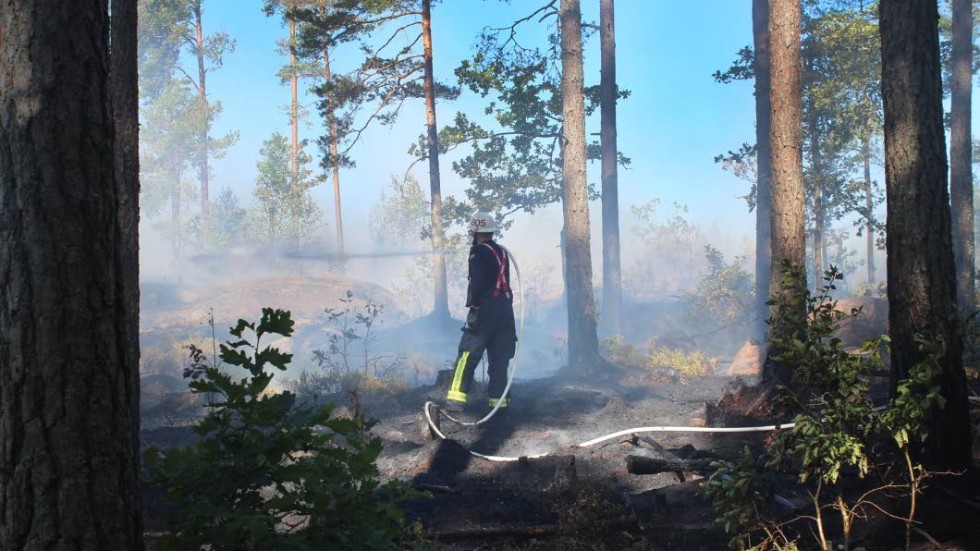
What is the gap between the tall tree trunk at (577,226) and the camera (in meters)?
15.8

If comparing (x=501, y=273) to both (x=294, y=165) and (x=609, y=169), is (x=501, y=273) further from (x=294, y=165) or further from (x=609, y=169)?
(x=294, y=165)

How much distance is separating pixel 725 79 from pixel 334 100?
11.3m

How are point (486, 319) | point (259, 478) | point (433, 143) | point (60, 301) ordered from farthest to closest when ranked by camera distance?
point (433, 143) < point (486, 319) < point (259, 478) < point (60, 301)

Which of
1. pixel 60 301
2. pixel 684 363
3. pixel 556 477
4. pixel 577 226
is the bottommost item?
pixel 684 363

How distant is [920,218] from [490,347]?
536 cm

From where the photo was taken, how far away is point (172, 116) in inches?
1736

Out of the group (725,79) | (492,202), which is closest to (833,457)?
(725,79)

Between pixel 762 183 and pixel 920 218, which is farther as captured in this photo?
pixel 762 183

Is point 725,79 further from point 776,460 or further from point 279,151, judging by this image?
point 279,151

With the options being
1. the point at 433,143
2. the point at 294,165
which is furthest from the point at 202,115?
the point at 433,143

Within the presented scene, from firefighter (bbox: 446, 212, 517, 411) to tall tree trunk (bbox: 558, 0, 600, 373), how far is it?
662 cm

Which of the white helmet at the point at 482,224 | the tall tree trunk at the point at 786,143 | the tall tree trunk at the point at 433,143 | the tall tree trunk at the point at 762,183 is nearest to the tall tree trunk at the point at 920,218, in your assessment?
the tall tree trunk at the point at 786,143

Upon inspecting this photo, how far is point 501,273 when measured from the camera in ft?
30.5

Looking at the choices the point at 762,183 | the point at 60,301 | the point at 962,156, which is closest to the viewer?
the point at 60,301
